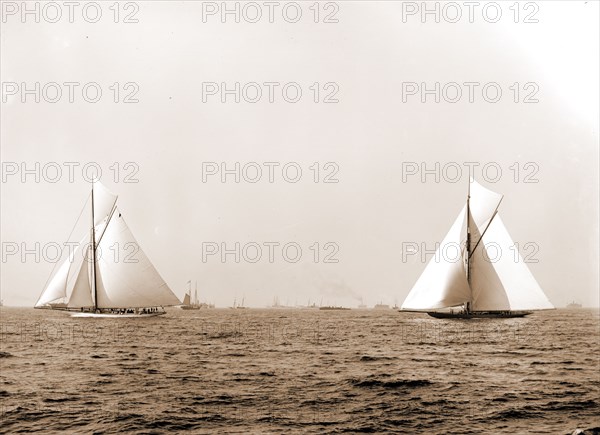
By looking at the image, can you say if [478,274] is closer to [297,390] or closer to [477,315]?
[477,315]

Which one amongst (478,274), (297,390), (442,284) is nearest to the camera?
(297,390)

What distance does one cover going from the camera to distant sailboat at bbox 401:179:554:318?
67.7 metres

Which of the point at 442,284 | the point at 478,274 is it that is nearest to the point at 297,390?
the point at 442,284

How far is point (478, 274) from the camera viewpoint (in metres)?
70.4

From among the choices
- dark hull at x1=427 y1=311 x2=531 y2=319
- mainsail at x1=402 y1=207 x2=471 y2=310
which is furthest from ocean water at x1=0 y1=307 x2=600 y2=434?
dark hull at x1=427 y1=311 x2=531 y2=319

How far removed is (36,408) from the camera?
18.9 meters

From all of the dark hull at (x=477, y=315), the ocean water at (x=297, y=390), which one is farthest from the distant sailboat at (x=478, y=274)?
the ocean water at (x=297, y=390)

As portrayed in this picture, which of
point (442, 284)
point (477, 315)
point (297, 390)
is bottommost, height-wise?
point (477, 315)

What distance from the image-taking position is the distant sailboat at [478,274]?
222ft

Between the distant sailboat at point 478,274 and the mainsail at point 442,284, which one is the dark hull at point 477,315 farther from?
the mainsail at point 442,284

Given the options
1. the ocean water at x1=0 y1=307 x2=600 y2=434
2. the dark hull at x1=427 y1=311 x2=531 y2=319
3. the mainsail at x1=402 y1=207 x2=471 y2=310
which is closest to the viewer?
the ocean water at x1=0 y1=307 x2=600 y2=434

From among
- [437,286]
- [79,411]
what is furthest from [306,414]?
[437,286]

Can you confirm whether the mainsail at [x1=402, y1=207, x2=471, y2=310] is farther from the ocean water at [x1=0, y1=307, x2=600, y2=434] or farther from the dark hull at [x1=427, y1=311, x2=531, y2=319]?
the ocean water at [x1=0, y1=307, x2=600, y2=434]

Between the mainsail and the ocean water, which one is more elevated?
the mainsail
